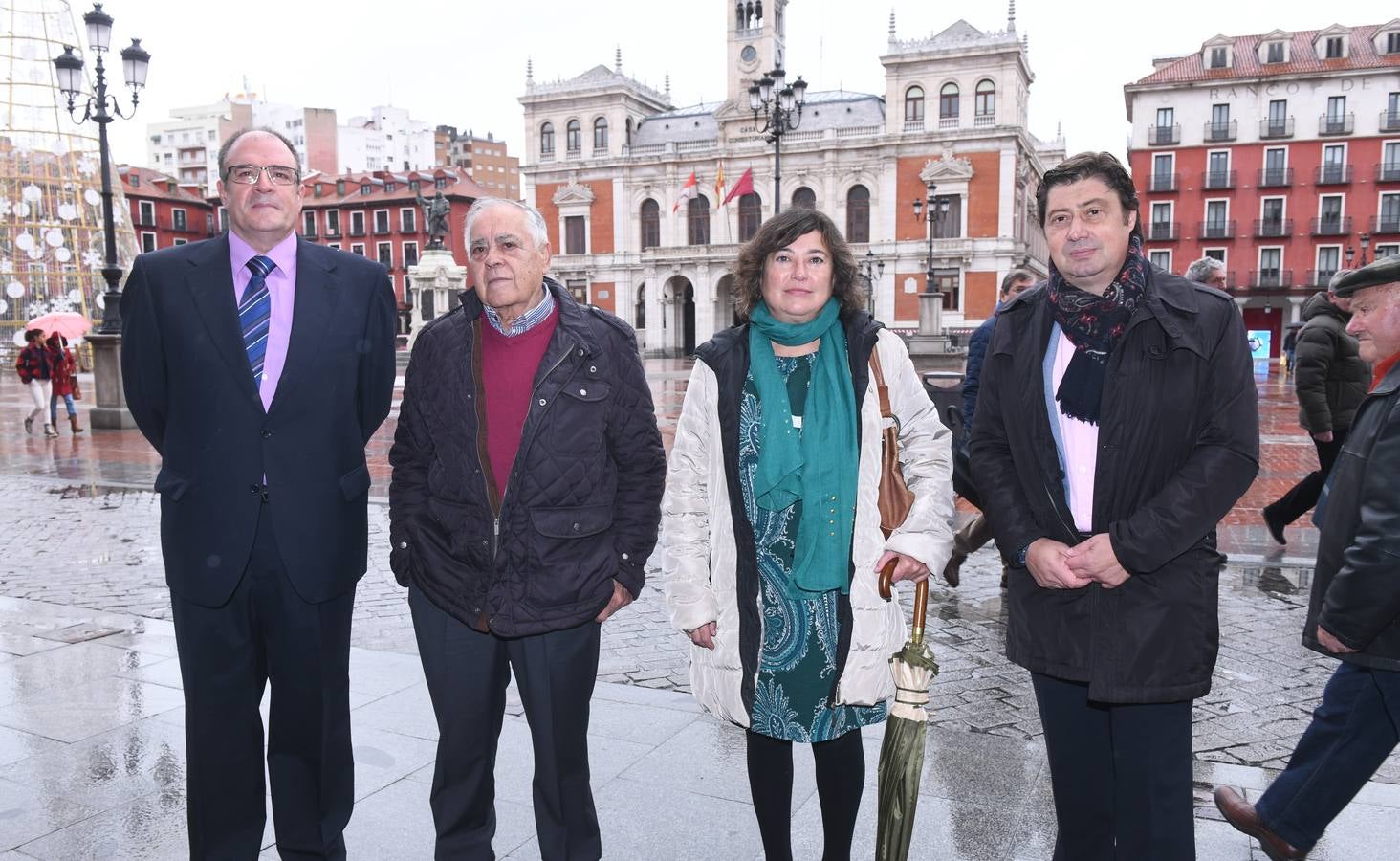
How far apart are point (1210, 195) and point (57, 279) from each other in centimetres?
4440

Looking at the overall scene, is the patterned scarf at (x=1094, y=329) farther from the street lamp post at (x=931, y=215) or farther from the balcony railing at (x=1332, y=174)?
the balcony railing at (x=1332, y=174)

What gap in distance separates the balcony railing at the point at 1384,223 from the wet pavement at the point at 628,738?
43.6 meters

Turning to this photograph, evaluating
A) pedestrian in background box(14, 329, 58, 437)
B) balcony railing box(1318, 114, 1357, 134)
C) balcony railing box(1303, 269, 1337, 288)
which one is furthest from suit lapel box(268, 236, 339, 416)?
balcony railing box(1318, 114, 1357, 134)

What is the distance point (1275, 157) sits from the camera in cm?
4247

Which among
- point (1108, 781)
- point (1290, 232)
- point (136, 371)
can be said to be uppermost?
point (1290, 232)

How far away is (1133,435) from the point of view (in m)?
2.23

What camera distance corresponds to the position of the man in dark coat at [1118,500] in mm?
2207

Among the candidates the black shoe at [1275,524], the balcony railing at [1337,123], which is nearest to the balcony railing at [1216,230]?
the balcony railing at [1337,123]

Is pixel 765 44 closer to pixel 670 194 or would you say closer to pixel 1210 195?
pixel 670 194

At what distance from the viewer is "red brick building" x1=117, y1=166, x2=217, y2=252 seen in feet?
188

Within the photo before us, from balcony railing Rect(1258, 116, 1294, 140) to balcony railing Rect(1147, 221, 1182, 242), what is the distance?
16.2ft

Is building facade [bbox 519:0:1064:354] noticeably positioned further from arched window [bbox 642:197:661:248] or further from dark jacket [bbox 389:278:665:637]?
dark jacket [bbox 389:278:665:637]

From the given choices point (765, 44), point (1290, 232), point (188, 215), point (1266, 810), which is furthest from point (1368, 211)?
point (188, 215)

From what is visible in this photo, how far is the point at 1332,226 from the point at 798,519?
48.0 m
